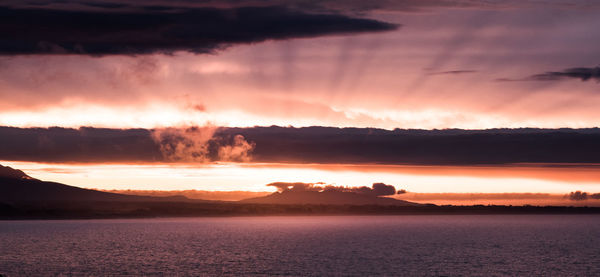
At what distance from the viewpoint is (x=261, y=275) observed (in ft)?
313

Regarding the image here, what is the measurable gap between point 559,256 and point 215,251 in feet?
231

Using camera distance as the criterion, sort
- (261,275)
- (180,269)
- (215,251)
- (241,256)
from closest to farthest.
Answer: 1. (261,275)
2. (180,269)
3. (241,256)
4. (215,251)

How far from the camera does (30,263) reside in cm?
10869

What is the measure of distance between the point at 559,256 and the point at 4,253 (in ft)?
362

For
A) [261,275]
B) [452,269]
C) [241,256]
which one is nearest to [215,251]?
[241,256]

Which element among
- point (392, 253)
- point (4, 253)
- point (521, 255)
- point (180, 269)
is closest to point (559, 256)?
point (521, 255)

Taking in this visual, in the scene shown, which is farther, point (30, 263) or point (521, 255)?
point (521, 255)

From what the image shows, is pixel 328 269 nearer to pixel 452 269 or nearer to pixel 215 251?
pixel 452 269

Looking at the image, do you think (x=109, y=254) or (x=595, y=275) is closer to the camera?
(x=595, y=275)

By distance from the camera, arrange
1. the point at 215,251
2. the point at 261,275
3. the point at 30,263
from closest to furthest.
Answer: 1. the point at 261,275
2. the point at 30,263
3. the point at 215,251

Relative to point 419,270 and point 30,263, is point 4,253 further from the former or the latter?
point 419,270

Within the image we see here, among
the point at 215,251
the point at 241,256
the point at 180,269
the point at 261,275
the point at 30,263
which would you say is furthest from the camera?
the point at 215,251

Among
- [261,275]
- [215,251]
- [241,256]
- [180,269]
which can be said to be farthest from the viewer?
[215,251]

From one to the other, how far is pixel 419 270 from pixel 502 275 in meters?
12.3
